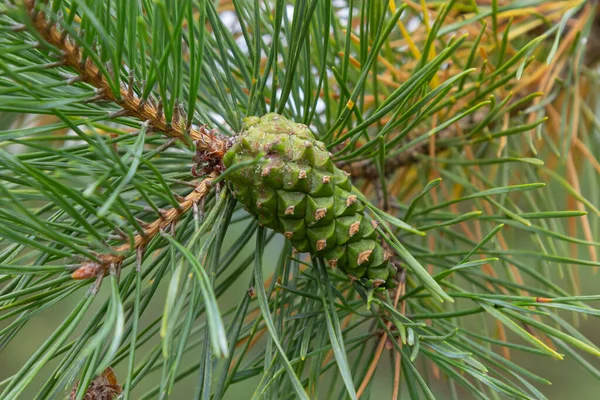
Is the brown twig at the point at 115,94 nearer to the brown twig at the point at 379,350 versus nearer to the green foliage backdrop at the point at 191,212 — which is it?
the green foliage backdrop at the point at 191,212

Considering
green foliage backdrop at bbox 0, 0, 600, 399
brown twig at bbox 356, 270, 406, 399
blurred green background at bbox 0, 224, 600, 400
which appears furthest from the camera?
blurred green background at bbox 0, 224, 600, 400

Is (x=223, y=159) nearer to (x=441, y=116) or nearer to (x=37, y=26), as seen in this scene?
(x=37, y=26)

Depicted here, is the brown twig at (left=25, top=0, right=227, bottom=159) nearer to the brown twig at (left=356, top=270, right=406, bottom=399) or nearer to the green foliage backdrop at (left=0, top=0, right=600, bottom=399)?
the green foliage backdrop at (left=0, top=0, right=600, bottom=399)

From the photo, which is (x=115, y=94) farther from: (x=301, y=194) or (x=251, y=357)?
(x=251, y=357)

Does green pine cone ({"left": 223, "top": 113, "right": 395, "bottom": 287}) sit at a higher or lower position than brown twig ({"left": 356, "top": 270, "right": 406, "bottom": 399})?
higher

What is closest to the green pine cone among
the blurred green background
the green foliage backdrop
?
the green foliage backdrop

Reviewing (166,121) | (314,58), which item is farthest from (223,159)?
(314,58)
